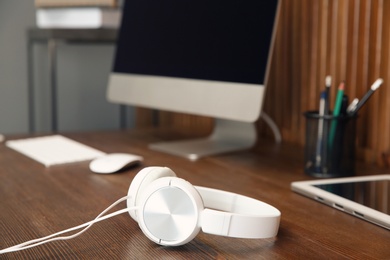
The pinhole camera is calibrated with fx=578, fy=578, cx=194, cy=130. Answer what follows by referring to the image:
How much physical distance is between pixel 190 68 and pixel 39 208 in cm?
52

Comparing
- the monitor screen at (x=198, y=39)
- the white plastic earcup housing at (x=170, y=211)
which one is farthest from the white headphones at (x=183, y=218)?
the monitor screen at (x=198, y=39)

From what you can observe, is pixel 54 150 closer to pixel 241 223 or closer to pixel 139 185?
pixel 139 185

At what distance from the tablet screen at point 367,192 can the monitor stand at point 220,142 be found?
36 centimetres

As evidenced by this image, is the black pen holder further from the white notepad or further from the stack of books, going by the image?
the stack of books

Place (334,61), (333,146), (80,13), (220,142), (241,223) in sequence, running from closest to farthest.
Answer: (241,223) → (333,146) → (334,61) → (220,142) → (80,13)

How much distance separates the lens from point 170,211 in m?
0.59

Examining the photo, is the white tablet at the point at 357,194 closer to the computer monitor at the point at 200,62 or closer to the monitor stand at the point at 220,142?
the computer monitor at the point at 200,62

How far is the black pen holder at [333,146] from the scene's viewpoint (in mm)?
949

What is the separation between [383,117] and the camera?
3.44ft

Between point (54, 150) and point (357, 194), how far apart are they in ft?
2.13

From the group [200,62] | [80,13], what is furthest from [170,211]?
[80,13]

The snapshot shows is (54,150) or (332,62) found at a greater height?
(332,62)

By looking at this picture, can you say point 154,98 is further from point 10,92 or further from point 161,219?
point 10,92

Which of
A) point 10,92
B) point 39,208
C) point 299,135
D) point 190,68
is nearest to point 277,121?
point 299,135
